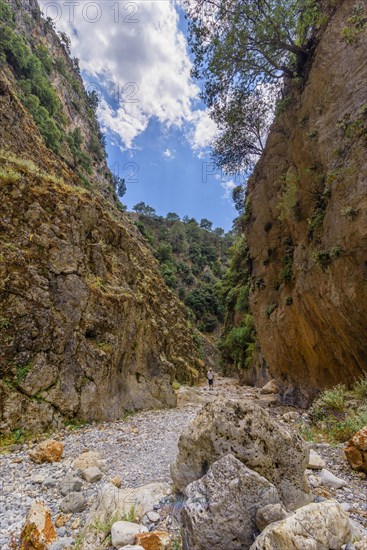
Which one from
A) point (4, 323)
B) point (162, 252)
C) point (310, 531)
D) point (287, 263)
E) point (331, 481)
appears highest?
point (162, 252)

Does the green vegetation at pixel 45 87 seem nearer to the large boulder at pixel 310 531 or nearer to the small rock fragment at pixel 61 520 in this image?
the small rock fragment at pixel 61 520

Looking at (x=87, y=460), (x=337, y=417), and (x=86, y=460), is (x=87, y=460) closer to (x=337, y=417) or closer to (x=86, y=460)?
(x=86, y=460)

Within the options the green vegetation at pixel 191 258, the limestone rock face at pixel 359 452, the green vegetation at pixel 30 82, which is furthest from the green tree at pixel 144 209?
the limestone rock face at pixel 359 452

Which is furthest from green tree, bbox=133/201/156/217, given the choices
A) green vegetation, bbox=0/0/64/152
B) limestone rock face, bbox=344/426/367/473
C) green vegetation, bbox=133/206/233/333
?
limestone rock face, bbox=344/426/367/473

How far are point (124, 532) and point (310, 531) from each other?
5.77 ft

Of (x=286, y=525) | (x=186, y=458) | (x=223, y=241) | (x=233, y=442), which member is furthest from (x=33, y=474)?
(x=223, y=241)

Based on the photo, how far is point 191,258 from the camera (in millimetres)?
56438

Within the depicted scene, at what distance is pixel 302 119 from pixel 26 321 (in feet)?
37.3

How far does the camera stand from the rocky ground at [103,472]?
10.3 feet

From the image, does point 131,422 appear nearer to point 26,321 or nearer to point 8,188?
point 26,321

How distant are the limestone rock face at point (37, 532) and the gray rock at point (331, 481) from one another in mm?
3140

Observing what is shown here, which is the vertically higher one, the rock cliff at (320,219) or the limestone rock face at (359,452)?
the rock cliff at (320,219)

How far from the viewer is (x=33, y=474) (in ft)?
14.3

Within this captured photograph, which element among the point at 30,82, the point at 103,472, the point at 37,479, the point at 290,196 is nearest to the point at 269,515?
the point at 103,472
